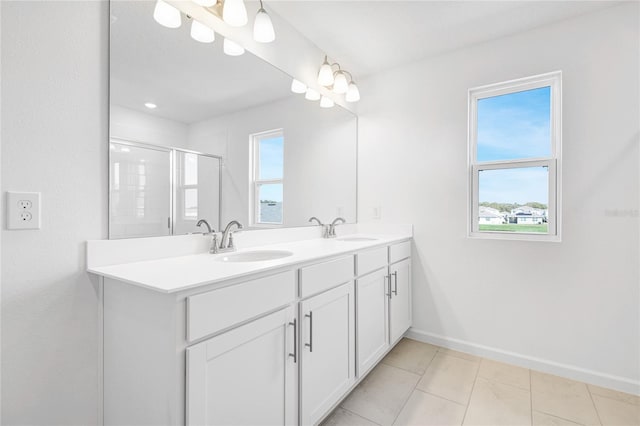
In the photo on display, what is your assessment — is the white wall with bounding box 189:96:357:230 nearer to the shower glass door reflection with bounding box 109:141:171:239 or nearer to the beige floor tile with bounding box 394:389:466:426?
the shower glass door reflection with bounding box 109:141:171:239

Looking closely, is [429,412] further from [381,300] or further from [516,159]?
[516,159]

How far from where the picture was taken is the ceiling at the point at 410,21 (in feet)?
6.05

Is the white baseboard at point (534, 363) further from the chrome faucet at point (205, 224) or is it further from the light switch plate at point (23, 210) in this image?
the light switch plate at point (23, 210)

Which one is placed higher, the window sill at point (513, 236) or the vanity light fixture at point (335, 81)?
the vanity light fixture at point (335, 81)

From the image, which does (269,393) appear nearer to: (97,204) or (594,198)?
(97,204)

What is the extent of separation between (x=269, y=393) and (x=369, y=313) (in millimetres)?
Result: 869

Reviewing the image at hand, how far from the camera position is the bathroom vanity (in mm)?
903

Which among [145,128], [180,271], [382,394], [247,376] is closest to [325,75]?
[145,128]

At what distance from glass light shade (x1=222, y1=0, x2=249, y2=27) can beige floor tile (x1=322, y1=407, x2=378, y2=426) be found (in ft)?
6.82

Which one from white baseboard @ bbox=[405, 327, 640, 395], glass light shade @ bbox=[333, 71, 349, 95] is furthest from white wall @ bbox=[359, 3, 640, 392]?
glass light shade @ bbox=[333, 71, 349, 95]

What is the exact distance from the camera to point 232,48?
165cm

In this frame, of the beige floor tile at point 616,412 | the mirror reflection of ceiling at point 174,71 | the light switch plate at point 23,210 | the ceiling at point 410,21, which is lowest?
the beige floor tile at point 616,412

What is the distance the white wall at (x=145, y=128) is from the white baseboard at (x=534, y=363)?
7.44 ft

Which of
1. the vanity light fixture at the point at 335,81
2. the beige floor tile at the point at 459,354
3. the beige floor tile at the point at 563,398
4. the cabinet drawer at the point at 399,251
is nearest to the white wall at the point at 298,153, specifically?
the vanity light fixture at the point at 335,81
